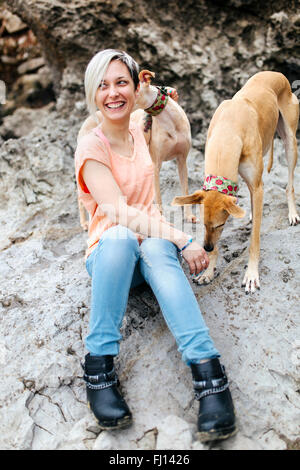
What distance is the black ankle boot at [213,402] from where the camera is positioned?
1940 mm

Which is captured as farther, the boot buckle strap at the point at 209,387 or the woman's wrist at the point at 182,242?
the woman's wrist at the point at 182,242

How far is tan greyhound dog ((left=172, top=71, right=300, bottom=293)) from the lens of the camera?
2898 millimetres

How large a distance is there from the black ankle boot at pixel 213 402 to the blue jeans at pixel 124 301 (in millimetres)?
73

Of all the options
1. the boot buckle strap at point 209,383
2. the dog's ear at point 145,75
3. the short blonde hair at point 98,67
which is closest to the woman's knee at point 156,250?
the boot buckle strap at point 209,383

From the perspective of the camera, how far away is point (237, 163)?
301 centimetres

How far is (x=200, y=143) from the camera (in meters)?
5.73

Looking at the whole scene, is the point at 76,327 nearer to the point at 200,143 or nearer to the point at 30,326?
the point at 30,326

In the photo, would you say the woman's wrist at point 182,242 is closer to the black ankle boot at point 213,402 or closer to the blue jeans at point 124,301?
the blue jeans at point 124,301

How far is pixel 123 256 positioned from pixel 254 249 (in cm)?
135

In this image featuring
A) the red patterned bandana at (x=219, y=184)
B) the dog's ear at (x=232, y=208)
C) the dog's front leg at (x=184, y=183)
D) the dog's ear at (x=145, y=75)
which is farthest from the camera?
the dog's front leg at (x=184, y=183)

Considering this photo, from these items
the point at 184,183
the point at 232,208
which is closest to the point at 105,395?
the point at 232,208

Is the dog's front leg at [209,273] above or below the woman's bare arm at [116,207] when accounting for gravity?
below

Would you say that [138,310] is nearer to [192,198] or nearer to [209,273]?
[209,273]
